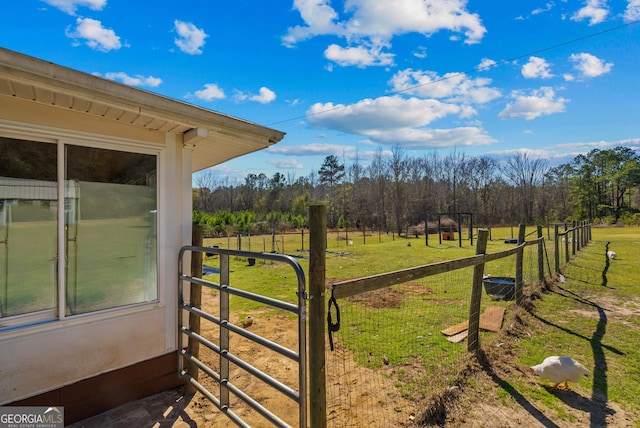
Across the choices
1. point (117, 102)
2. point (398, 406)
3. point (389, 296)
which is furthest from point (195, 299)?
point (389, 296)

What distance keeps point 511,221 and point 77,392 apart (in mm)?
47660

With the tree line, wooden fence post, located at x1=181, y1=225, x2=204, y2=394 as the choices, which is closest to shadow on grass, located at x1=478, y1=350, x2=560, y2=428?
wooden fence post, located at x1=181, y1=225, x2=204, y2=394

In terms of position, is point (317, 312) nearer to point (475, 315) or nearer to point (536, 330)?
point (475, 315)

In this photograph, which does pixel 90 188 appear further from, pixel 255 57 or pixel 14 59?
pixel 255 57

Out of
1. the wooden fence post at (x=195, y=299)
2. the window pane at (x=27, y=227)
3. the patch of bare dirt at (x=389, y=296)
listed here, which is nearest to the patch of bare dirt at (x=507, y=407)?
the wooden fence post at (x=195, y=299)

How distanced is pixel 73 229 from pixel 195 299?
45.1 inches

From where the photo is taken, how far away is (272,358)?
154 inches

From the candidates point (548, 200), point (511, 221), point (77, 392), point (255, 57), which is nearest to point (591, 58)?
point (255, 57)

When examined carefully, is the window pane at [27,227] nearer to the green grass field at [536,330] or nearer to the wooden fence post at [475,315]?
the green grass field at [536,330]

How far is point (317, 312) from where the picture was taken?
1907 mm

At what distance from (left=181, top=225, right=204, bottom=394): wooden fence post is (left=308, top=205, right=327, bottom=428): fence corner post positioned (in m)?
1.48

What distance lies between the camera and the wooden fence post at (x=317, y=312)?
191 centimetres

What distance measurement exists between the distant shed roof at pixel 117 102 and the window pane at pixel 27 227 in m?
0.46

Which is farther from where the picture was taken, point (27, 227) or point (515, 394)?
point (515, 394)
